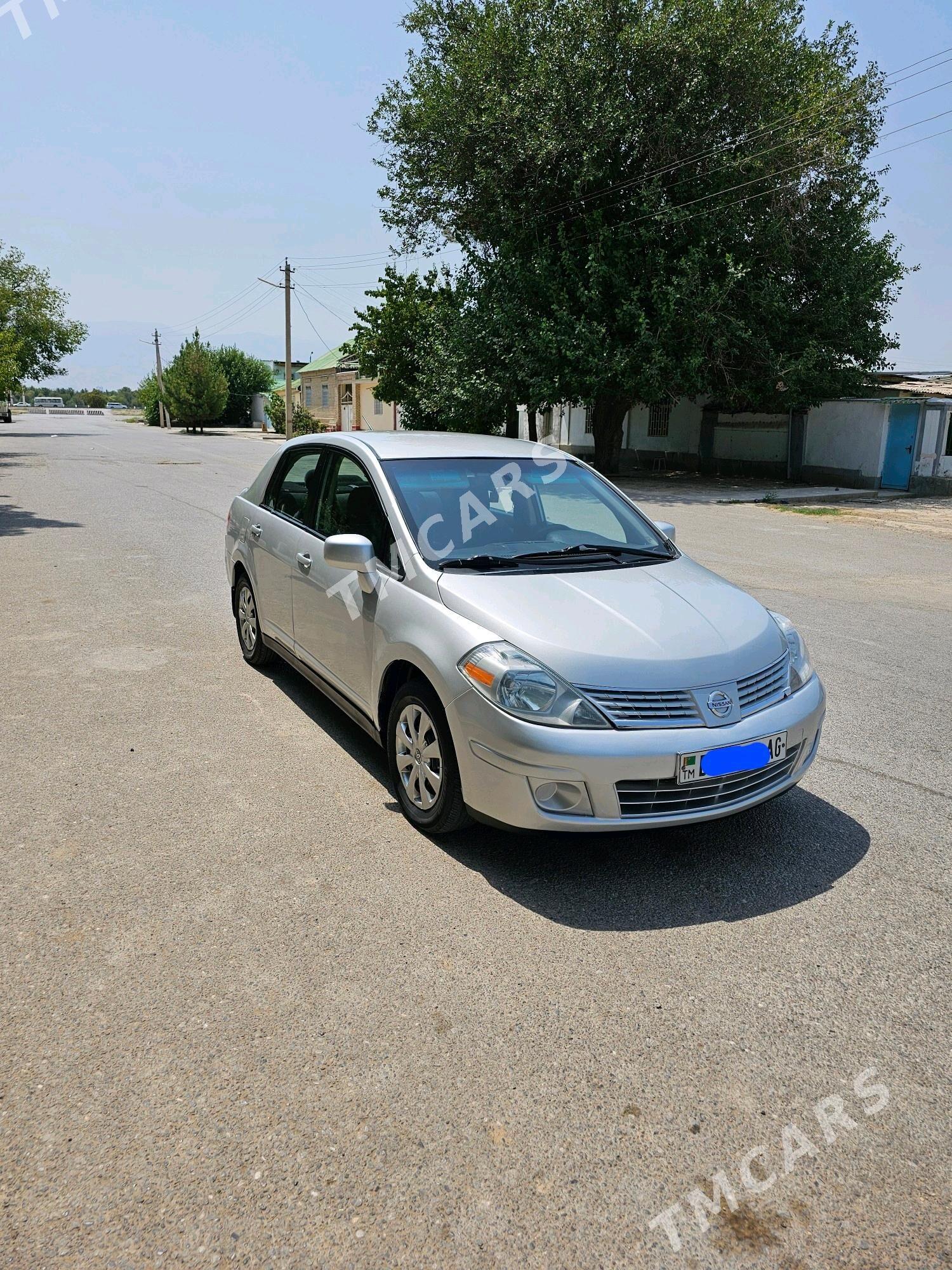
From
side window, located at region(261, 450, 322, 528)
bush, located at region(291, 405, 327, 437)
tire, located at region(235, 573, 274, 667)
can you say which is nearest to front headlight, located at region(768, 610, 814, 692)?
side window, located at region(261, 450, 322, 528)

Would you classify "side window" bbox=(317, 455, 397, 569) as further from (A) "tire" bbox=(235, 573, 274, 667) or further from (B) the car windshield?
(A) "tire" bbox=(235, 573, 274, 667)

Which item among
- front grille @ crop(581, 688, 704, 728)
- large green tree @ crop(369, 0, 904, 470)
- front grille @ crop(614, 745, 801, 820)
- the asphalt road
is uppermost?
large green tree @ crop(369, 0, 904, 470)

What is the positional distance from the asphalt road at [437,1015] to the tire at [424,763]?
0.48 feet

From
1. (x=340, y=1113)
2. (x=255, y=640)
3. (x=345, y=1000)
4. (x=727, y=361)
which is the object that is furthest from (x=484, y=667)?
(x=727, y=361)

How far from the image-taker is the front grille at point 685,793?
3.39 meters

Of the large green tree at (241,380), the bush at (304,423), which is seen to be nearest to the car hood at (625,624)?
the bush at (304,423)

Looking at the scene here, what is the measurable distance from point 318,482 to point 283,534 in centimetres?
41

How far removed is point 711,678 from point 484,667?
86cm

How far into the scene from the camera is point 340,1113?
244cm

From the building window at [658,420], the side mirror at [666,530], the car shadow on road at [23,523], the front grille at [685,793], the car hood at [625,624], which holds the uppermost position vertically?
the building window at [658,420]

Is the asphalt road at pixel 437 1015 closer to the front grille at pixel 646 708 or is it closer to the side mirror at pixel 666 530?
the front grille at pixel 646 708

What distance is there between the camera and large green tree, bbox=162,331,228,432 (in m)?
60.3

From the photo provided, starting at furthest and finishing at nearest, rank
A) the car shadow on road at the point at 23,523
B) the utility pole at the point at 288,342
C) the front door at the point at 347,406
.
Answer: the front door at the point at 347,406
the utility pole at the point at 288,342
the car shadow on road at the point at 23,523

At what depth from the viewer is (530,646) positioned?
139 inches
